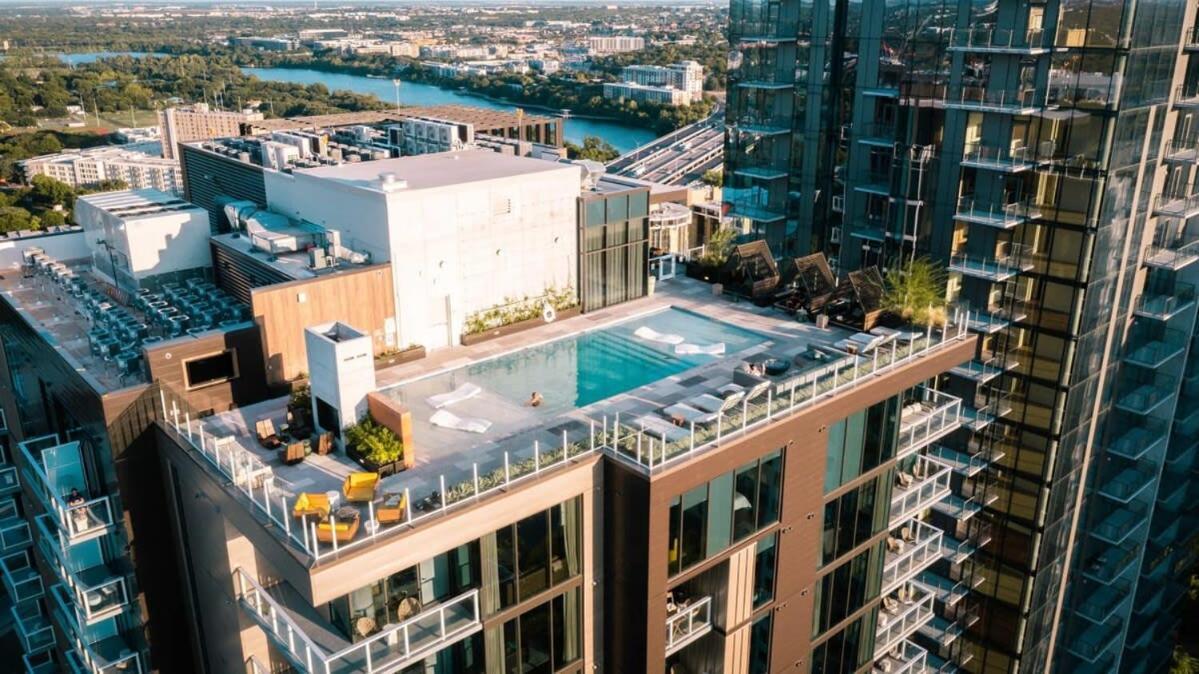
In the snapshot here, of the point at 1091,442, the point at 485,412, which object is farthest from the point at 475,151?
the point at 1091,442

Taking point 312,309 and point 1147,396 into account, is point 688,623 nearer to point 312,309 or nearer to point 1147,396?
point 312,309

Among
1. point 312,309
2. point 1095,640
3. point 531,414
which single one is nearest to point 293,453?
point 312,309

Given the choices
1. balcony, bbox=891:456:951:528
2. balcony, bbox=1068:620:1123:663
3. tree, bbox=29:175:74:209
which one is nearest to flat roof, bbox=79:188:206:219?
balcony, bbox=891:456:951:528

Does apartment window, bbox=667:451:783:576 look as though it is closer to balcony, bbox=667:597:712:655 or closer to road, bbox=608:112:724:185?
balcony, bbox=667:597:712:655

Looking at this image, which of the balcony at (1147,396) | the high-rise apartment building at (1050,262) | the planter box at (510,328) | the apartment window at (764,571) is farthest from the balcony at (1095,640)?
the planter box at (510,328)

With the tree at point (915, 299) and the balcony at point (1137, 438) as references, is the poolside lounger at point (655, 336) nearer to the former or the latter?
the tree at point (915, 299)

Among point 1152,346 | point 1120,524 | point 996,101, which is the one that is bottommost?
point 1120,524
